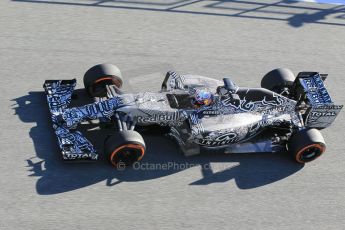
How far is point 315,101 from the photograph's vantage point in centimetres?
1450

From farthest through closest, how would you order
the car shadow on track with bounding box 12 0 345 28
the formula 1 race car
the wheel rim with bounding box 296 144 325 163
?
the car shadow on track with bounding box 12 0 345 28 → the wheel rim with bounding box 296 144 325 163 → the formula 1 race car

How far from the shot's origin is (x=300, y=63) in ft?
58.0

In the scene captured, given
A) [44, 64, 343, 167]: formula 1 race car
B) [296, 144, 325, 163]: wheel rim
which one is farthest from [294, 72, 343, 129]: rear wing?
[296, 144, 325, 163]: wheel rim

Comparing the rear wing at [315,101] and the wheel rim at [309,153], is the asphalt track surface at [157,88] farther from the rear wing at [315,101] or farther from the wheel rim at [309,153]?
the rear wing at [315,101]

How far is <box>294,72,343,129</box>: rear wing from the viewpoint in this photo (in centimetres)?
1442

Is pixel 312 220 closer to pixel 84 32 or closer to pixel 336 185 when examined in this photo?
pixel 336 185

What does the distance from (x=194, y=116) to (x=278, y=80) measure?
8.25ft

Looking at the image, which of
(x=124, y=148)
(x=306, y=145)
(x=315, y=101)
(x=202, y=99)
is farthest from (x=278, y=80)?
(x=124, y=148)

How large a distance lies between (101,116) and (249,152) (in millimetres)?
2966

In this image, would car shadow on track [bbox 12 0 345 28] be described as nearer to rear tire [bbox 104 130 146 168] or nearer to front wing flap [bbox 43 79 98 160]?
front wing flap [bbox 43 79 98 160]

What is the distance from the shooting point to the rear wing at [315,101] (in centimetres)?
1442

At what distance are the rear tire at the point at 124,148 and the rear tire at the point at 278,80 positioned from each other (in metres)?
3.57

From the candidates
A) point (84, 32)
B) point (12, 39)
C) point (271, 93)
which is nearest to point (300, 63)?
point (271, 93)

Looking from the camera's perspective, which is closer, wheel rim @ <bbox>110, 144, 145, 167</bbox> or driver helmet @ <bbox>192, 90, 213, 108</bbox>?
wheel rim @ <bbox>110, 144, 145, 167</bbox>
